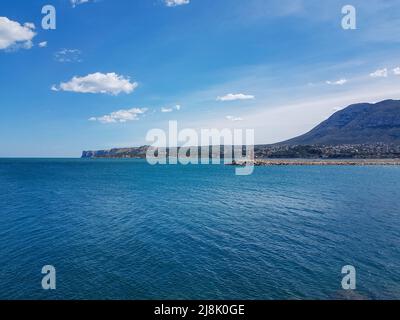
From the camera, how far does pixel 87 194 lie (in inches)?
2758

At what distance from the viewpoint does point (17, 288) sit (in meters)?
21.8

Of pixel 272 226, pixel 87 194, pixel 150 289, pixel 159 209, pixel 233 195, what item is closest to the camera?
pixel 150 289

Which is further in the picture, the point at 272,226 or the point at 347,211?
the point at 347,211

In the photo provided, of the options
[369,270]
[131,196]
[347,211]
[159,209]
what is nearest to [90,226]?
[159,209]

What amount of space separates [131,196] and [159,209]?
18014 millimetres

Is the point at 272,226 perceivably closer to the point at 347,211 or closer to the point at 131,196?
the point at 347,211
